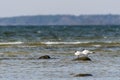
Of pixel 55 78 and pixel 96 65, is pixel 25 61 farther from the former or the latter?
pixel 55 78

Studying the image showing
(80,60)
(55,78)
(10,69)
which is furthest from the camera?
(80,60)

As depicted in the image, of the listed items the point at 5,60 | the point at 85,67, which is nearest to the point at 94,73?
the point at 85,67

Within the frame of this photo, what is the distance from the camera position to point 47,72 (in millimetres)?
26594

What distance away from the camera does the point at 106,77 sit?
965 inches

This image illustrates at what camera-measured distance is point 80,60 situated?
32094 mm

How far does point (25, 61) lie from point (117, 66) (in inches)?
227

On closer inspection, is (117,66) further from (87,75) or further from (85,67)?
(87,75)

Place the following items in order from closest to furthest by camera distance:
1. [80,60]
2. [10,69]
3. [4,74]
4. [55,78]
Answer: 1. [55,78]
2. [4,74]
3. [10,69]
4. [80,60]

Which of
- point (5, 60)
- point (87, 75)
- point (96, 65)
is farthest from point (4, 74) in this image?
point (5, 60)

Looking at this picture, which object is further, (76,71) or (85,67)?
(85,67)

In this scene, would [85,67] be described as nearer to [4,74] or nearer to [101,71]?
[101,71]

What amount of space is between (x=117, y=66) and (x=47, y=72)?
4099 millimetres

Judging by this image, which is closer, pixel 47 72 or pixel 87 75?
pixel 87 75

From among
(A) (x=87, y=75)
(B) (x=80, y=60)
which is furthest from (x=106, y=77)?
(B) (x=80, y=60)
